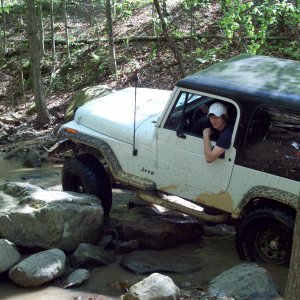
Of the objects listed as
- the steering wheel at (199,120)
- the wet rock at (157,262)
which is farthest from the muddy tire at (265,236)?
the steering wheel at (199,120)

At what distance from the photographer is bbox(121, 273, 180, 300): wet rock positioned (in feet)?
15.3

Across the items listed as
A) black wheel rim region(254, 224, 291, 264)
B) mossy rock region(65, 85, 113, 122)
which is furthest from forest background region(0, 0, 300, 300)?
black wheel rim region(254, 224, 291, 264)

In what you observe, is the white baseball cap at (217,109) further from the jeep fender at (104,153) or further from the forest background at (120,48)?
the forest background at (120,48)

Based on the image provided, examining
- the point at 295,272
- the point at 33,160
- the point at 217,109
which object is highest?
the point at 217,109

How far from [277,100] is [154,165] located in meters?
1.69

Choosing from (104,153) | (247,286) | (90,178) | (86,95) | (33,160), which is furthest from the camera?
(86,95)

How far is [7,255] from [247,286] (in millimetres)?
2656

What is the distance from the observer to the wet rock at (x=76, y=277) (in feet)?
18.2

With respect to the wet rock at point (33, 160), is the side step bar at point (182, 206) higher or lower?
higher

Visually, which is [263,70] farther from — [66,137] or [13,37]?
[13,37]

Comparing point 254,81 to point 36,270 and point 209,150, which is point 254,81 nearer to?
point 209,150

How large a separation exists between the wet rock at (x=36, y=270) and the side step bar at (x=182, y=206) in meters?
1.25

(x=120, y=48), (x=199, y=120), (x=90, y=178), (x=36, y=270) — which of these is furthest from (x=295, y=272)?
(x=120, y=48)

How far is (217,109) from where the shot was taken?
217 inches
